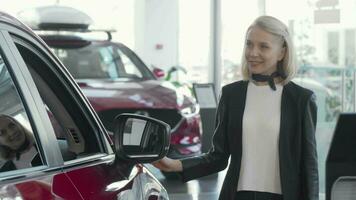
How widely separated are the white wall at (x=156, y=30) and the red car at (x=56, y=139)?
13504 millimetres

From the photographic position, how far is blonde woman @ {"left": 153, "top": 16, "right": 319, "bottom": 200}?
362 cm

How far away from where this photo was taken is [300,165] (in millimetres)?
3666

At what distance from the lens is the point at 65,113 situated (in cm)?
303

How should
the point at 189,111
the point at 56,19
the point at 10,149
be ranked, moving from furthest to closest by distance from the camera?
the point at 56,19, the point at 189,111, the point at 10,149

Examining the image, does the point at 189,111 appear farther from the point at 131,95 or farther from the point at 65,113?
the point at 65,113

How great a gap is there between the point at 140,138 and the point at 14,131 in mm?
607

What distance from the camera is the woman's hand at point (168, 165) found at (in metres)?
3.61

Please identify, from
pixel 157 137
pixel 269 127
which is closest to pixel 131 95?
pixel 269 127

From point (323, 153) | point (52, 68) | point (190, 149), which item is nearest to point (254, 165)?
point (52, 68)

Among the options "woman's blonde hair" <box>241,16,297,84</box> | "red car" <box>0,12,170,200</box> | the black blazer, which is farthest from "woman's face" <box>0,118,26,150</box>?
"woman's blonde hair" <box>241,16,297,84</box>

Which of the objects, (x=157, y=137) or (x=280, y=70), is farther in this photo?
(x=280, y=70)

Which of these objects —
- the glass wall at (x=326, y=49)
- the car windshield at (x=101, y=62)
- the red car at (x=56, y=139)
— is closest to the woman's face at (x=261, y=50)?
the red car at (x=56, y=139)

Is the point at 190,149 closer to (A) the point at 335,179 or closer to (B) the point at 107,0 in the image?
(A) the point at 335,179

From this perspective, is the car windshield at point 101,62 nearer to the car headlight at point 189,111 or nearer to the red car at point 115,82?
the red car at point 115,82
